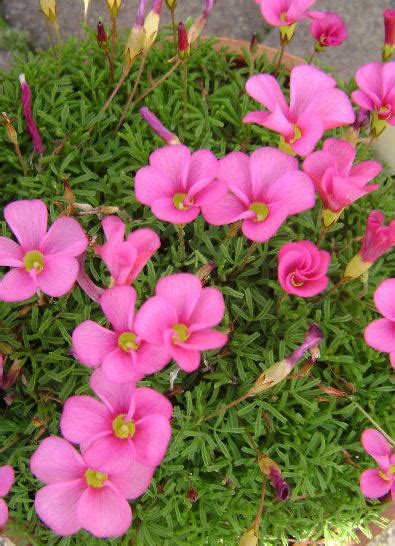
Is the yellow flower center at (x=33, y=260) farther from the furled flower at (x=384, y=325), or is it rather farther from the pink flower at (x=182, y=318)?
the furled flower at (x=384, y=325)

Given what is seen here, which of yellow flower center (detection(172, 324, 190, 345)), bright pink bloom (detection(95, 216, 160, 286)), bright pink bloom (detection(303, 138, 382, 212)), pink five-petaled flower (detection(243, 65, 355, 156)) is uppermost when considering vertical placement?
pink five-petaled flower (detection(243, 65, 355, 156))

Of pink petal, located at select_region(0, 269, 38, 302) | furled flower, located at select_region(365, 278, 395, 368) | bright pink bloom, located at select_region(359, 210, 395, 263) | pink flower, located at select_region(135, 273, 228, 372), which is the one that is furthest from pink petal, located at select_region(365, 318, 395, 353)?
pink petal, located at select_region(0, 269, 38, 302)

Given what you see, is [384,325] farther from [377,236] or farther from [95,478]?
[95,478]

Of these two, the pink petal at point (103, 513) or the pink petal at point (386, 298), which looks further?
the pink petal at point (386, 298)

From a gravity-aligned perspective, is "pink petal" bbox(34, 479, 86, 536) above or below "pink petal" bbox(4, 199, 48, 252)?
below

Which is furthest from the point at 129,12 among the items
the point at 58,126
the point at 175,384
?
the point at 175,384

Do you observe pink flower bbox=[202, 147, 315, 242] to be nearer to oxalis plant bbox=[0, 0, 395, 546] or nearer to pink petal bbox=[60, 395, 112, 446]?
oxalis plant bbox=[0, 0, 395, 546]

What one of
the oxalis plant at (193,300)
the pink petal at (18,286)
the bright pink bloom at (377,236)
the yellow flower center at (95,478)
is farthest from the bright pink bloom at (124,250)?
the bright pink bloom at (377,236)
